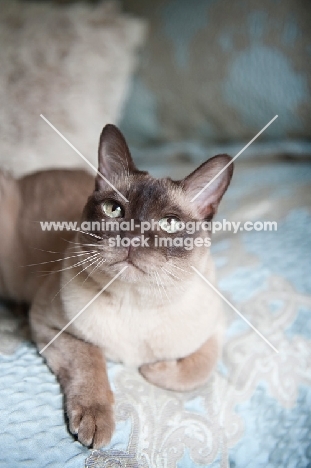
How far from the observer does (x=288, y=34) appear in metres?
1.58

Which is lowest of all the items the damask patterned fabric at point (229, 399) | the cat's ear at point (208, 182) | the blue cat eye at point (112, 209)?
the damask patterned fabric at point (229, 399)

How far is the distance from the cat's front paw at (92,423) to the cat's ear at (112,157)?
0.47m

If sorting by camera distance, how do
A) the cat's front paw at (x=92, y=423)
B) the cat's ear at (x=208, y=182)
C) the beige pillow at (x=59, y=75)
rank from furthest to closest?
1. the beige pillow at (x=59, y=75)
2. the cat's ear at (x=208, y=182)
3. the cat's front paw at (x=92, y=423)

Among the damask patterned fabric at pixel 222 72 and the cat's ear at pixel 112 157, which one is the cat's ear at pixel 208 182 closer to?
the cat's ear at pixel 112 157

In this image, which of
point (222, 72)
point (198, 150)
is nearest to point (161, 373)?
point (198, 150)

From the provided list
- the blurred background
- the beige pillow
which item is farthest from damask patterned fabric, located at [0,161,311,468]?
the beige pillow

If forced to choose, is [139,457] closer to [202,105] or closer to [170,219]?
[170,219]

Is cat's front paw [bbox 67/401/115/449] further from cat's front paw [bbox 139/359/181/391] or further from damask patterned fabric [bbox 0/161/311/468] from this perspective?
cat's front paw [bbox 139/359/181/391]

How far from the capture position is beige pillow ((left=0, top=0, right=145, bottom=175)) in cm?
156

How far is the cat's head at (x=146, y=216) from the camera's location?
2.85 feet

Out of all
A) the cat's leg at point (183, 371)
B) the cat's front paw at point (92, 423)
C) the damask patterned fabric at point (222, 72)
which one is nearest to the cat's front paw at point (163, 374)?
the cat's leg at point (183, 371)

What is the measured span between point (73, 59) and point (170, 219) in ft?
3.22

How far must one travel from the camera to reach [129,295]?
0.96 meters

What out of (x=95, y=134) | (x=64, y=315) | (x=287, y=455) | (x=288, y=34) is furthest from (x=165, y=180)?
(x=288, y=34)
